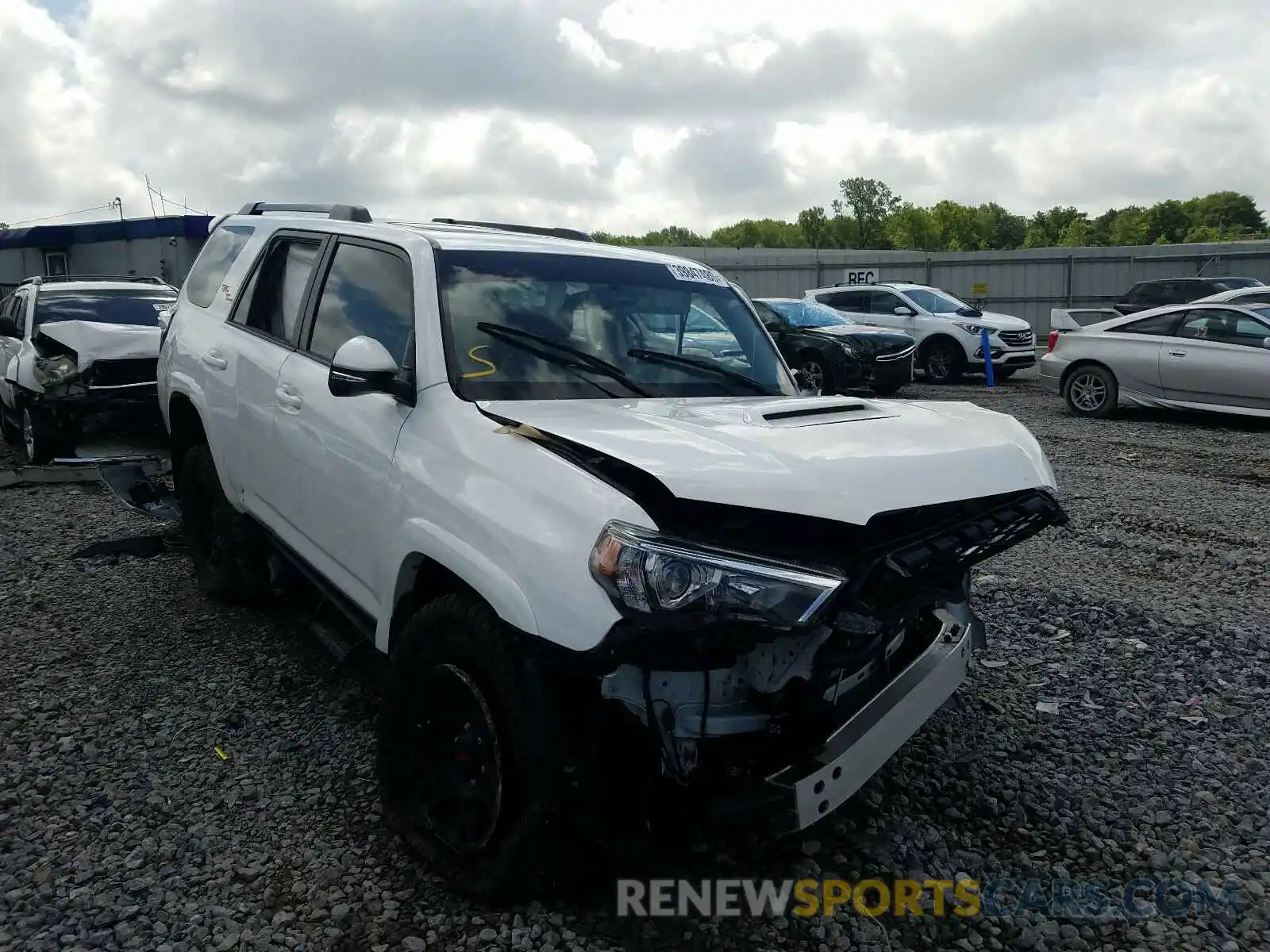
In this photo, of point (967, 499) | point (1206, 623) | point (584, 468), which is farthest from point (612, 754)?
point (1206, 623)

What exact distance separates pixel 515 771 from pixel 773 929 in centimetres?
87

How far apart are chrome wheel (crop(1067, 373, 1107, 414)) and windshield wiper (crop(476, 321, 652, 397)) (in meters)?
11.0

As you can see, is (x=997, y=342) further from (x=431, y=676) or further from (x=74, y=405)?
(x=431, y=676)

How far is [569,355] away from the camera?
11.5 ft

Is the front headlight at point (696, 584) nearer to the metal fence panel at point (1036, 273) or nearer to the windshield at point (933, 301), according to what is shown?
the windshield at point (933, 301)

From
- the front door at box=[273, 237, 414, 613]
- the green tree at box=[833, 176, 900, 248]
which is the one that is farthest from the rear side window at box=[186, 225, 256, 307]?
the green tree at box=[833, 176, 900, 248]

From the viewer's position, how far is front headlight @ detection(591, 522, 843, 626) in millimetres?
2326

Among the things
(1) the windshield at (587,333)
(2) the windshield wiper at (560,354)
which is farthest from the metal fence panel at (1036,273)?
(2) the windshield wiper at (560,354)

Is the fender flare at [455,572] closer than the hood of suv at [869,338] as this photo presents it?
Yes

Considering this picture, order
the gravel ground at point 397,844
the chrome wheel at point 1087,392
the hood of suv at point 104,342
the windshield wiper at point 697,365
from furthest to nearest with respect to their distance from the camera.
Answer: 1. the chrome wheel at point 1087,392
2. the hood of suv at point 104,342
3. the windshield wiper at point 697,365
4. the gravel ground at point 397,844

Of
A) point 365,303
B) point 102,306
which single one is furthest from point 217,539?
point 102,306

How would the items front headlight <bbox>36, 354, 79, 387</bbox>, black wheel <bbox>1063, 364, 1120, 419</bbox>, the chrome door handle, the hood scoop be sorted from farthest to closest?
black wheel <bbox>1063, 364, 1120, 419</bbox>, front headlight <bbox>36, 354, 79, 387</bbox>, the chrome door handle, the hood scoop

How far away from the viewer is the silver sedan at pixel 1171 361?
1155cm

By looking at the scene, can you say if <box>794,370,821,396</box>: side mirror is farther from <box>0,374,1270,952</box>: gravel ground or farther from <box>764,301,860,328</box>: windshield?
<box>764,301,860,328</box>: windshield
